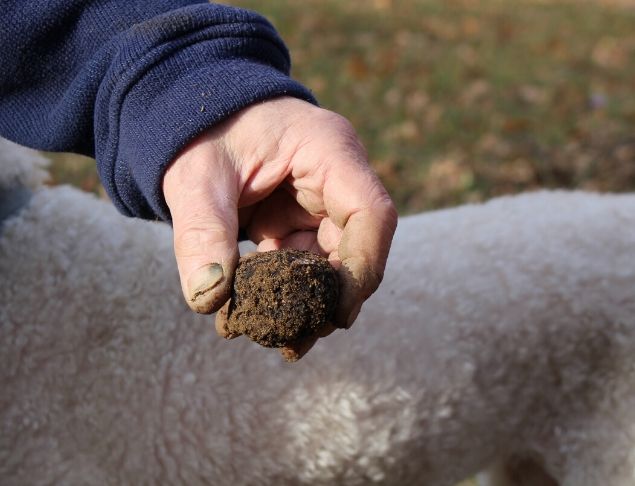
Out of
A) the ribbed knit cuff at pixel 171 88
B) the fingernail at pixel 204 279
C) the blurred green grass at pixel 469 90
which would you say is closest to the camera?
the fingernail at pixel 204 279

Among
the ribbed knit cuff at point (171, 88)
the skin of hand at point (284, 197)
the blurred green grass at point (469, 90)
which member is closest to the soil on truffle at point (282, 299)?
the skin of hand at point (284, 197)

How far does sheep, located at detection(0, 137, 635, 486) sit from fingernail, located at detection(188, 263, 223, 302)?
0.68 metres

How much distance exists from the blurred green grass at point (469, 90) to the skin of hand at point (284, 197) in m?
2.85

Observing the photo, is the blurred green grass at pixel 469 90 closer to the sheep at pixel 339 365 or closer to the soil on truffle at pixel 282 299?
the sheep at pixel 339 365

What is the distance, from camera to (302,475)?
1726 mm

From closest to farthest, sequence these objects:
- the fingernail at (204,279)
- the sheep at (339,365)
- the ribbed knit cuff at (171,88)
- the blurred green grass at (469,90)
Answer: the fingernail at (204,279)
the ribbed knit cuff at (171,88)
the sheep at (339,365)
the blurred green grass at (469,90)

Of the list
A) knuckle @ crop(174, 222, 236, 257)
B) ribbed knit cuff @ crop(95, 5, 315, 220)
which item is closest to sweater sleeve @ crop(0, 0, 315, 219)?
ribbed knit cuff @ crop(95, 5, 315, 220)

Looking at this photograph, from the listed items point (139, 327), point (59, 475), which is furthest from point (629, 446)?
point (59, 475)

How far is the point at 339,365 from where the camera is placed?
173 cm

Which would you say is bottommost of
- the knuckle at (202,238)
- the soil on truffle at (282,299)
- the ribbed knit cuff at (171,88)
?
the soil on truffle at (282,299)

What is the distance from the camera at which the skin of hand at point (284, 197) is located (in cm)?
103

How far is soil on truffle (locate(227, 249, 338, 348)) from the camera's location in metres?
1.05

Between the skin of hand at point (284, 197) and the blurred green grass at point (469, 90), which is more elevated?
the skin of hand at point (284, 197)

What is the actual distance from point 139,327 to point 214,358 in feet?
0.55
